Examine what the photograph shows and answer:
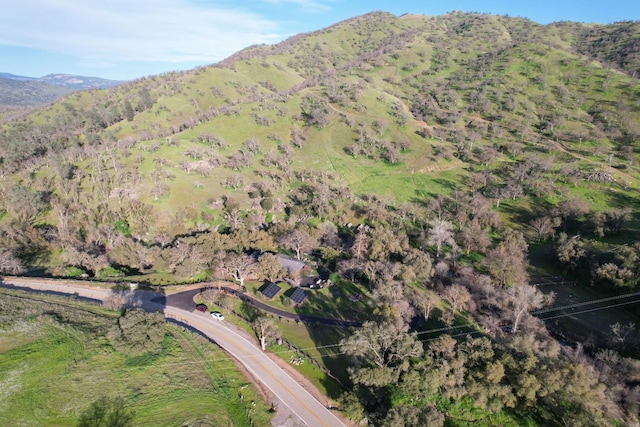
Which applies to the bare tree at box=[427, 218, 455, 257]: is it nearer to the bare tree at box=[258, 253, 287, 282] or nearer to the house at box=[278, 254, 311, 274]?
the house at box=[278, 254, 311, 274]

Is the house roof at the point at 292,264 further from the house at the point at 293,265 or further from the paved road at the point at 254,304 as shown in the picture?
the paved road at the point at 254,304

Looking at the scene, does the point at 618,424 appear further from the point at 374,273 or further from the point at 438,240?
the point at 438,240

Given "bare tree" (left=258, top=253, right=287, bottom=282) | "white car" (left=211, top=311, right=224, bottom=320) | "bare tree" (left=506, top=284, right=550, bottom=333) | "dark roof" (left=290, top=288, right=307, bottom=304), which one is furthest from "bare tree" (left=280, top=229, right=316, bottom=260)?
"bare tree" (left=506, top=284, right=550, bottom=333)

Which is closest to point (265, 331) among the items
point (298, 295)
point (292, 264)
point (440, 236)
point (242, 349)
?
point (242, 349)

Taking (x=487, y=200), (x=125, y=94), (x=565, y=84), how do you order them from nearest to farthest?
(x=487, y=200), (x=565, y=84), (x=125, y=94)

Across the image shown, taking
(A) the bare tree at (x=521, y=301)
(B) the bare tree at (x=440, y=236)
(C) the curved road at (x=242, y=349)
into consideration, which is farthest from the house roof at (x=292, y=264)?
(A) the bare tree at (x=521, y=301)

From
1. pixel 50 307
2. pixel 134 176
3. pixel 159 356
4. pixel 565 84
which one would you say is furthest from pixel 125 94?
pixel 565 84
